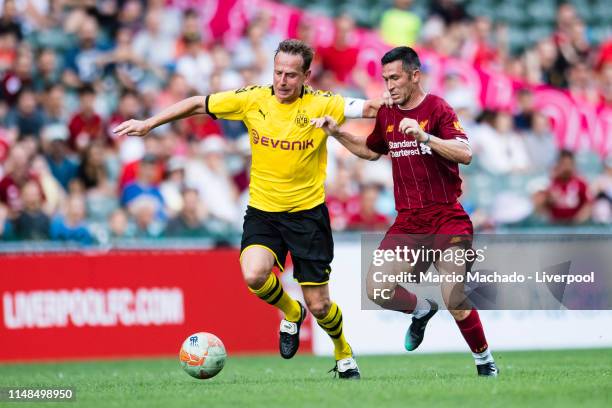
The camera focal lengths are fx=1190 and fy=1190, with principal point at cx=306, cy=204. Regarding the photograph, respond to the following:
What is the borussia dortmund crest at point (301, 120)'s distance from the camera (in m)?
9.74

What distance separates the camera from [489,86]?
1906cm

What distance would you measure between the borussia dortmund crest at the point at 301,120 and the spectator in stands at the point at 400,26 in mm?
9744

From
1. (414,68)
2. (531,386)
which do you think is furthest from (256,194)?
(531,386)

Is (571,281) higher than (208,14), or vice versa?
(208,14)

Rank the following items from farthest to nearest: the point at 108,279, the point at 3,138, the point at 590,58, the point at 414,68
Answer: the point at 590,58 < the point at 3,138 < the point at 108,279 < the point at 414,68

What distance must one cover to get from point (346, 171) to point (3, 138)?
176 inches

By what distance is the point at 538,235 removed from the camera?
14.7 meters

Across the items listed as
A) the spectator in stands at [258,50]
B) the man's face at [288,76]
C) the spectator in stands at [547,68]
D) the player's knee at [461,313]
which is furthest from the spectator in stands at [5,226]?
the spectator in stands at [547,68]

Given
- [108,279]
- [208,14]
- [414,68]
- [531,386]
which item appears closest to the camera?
[531,386]

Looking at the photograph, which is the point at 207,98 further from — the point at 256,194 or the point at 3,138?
the point at 3,138

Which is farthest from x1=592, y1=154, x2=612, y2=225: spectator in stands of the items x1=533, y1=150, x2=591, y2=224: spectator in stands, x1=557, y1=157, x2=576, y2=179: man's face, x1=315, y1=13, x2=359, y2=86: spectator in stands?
x1=315, y1=13, x2=359, y2=86: spectator in stands

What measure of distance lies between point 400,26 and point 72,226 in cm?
747

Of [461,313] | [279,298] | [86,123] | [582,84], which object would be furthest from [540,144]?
[279,298]

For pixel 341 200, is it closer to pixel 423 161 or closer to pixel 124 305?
pixel 124 305
